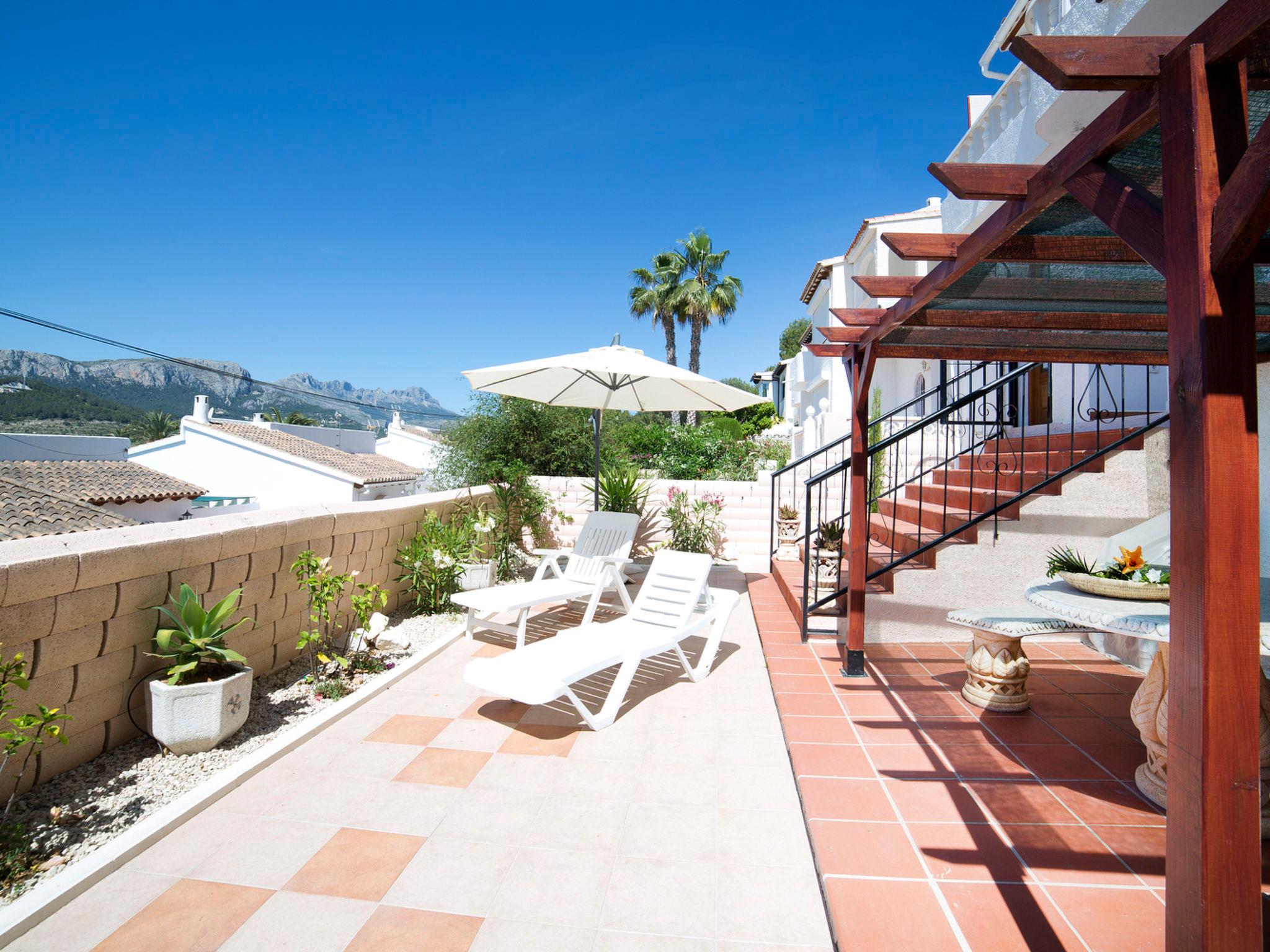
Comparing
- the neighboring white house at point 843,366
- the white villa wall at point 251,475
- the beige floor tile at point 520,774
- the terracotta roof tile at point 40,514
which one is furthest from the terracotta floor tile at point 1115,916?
the white villa wall at point 251,475

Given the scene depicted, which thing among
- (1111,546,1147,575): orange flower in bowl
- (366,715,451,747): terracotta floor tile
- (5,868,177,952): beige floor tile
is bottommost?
(5,868,177,952): beige floor tile

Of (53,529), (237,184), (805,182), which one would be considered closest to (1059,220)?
(53,529)

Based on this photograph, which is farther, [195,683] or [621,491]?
[621,491]

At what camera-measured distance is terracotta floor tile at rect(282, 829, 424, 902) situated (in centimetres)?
224

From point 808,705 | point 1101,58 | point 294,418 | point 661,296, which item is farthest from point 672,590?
point 294,418

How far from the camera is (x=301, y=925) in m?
2.07

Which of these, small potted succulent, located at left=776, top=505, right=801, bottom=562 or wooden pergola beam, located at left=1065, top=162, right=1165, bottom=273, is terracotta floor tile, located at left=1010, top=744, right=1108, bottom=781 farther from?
small potted succulent, located at left=776, top=505, right=801, bottom=562

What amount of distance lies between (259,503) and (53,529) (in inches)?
513

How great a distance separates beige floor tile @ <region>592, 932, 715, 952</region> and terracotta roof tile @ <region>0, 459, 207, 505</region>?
17.9 metres

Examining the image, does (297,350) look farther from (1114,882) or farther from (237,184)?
(1114,882)

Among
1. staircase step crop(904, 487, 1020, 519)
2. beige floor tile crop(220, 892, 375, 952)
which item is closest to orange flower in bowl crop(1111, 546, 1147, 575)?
staircase step crop(904, 487, 1020, 519)

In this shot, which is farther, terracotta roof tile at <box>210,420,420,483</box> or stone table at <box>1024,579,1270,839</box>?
terracotta roof tile at <box>210,420,420,483</box>

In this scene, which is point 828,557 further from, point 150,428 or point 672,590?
point 150,428

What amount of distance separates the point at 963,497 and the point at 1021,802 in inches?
139
